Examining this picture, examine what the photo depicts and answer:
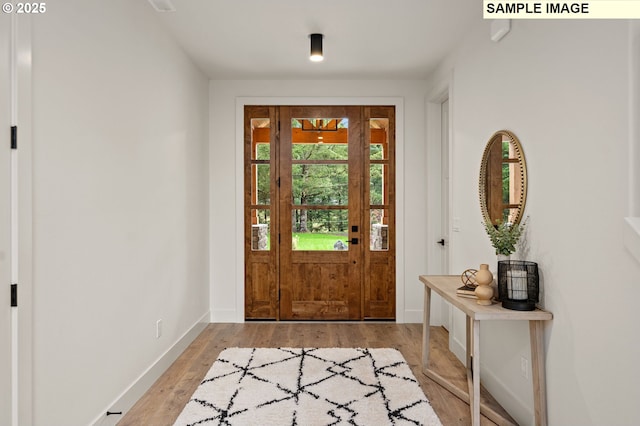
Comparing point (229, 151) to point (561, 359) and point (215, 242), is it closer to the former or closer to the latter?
point (215, 242)

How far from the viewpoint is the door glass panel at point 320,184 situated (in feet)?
15.1

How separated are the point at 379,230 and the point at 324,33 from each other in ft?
7.02

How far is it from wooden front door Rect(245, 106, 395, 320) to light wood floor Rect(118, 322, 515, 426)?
10.2 inches

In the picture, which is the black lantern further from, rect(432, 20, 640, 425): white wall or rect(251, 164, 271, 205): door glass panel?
rect(251, 164, 271, 205): door glass panel

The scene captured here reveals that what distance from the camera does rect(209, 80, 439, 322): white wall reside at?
15.0ft

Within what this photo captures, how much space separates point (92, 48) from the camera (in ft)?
7.03

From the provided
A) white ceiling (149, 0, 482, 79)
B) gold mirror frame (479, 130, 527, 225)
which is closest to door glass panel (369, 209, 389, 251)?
white ceiling (149, 0, 482, 79)

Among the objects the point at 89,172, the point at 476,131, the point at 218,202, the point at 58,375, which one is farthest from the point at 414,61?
the point at 58,375

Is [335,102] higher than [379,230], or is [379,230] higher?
[335,102]

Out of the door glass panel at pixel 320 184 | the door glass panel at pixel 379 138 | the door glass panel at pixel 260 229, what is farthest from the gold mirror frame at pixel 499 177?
the door glass panel at pixel 260 229

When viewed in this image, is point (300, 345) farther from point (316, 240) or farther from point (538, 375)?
point (538, 375)

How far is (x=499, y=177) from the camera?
8.73 feet

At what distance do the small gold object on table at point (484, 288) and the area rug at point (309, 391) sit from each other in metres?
0.74

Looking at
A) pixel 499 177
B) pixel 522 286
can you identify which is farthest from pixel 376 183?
pixel 522 286
